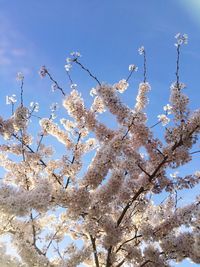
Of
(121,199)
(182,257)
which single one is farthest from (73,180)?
(182,257)

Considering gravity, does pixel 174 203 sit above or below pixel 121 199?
above

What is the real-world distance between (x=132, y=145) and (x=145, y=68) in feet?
6.34

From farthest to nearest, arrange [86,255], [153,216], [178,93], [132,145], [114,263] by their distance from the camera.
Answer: [153,216] < [114,263] < [86,255] < [132,145] < [178,93]

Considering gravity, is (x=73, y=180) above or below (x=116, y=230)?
above

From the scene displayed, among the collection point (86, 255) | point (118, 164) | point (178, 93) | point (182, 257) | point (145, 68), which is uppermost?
point (145, 68)

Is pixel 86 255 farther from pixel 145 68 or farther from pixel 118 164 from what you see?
pixel 145 68

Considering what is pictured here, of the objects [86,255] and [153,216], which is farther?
[153,216]

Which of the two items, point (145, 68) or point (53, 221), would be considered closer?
point (145, 68)

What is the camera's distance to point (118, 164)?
1063cm

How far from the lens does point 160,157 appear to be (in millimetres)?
10805

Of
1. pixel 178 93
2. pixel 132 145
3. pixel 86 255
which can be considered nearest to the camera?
pixel 178 93

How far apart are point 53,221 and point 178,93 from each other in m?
6.62

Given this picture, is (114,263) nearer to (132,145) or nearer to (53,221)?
(53,221)

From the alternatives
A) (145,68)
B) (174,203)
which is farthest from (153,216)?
(145,68)
